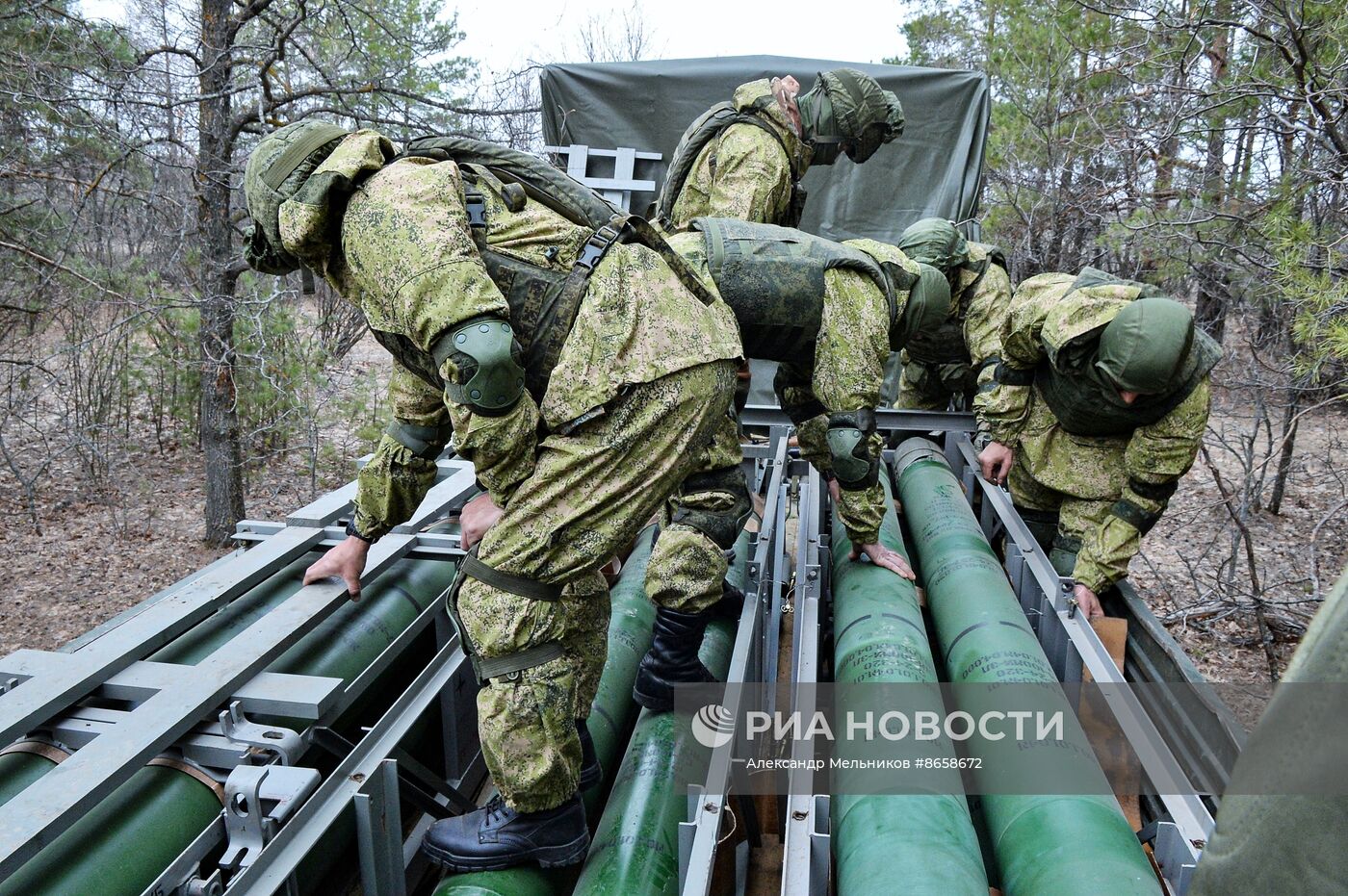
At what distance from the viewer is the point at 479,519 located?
6.72 ft

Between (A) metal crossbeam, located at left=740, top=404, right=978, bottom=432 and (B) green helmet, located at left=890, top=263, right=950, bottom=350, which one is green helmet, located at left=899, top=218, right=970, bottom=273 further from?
(B) green helmet, located at left=890, top=263, right=950, bottom=350

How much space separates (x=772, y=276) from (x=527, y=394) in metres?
0.88

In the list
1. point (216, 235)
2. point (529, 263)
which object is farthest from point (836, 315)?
point (216, 235)

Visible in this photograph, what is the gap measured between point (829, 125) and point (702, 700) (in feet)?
7.39

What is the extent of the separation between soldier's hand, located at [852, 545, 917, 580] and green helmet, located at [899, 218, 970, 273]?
4.83 ft

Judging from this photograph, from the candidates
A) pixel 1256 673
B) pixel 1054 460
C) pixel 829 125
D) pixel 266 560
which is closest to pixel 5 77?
pixel 266 560

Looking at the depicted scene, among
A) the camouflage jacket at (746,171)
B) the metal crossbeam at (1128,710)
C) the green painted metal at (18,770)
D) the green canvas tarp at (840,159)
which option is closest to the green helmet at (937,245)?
the camouflage jacket at (746,171)

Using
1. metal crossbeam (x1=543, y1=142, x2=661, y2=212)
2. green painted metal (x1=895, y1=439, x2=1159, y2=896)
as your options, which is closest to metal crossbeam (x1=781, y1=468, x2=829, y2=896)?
green painted metal (x1=895, y1=439, x2=1159, y2=896)

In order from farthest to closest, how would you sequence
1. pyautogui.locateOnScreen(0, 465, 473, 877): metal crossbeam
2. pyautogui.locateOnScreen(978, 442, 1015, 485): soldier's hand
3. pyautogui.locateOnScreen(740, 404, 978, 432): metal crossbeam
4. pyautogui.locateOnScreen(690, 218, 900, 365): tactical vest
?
1. pyautogui.locateOnScreen(740, 404, 978, 432): metal crossbeam
2. pyautogui.locateOnScreen(978, 442, 1015, 485): soldier's hand
3. pyautogui.locateOnScreen(690, 218, 900, 365): tactical vest
4. pyautogui.locateOnScreen(0, 465, 473, 877): metal crossbeam

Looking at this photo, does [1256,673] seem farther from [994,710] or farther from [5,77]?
[5,77]

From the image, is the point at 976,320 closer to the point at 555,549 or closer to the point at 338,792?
the point at 555,549

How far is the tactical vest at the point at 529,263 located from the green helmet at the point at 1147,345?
1.49m

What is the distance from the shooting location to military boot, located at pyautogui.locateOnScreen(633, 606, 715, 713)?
2473 mm

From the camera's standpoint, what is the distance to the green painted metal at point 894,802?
1.69m
